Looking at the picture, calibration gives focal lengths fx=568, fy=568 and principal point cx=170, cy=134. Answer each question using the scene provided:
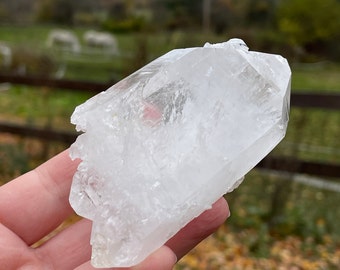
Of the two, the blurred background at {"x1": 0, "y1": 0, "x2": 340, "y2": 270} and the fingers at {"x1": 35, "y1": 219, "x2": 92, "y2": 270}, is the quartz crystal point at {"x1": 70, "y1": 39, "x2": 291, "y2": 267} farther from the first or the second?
the blurred background at {"x1": 0, "y1": 0, "x2": 340, "y2": 270}

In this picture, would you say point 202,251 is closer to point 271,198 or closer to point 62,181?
point 271,198

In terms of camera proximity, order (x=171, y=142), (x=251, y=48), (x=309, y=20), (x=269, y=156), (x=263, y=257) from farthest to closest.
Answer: (x=309, y=20) < (x=251, y=48) < (x=269, y=156) < (x=263, y=257) < (x=171, y=142)

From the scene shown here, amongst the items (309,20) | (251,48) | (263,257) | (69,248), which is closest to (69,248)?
(69,248)

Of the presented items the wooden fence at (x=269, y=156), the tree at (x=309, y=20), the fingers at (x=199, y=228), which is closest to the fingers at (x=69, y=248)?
the fingers at (x=199, y=228)

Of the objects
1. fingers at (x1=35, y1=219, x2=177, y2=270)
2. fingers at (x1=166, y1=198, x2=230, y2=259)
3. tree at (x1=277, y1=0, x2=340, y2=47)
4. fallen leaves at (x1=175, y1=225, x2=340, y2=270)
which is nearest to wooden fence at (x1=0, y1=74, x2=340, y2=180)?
fallen leaves at (x1=175, y1=225, x2=340, y2=270)

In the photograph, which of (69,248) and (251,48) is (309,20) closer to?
(251,48)

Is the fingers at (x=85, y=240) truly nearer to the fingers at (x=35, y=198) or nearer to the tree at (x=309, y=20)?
the fingers at (x=35, y=198)
